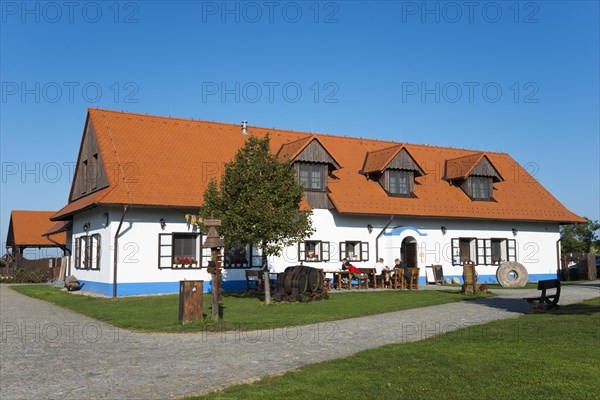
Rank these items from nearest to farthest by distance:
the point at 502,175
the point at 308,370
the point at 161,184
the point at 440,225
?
the point at 308,370, the point at 161,184, the point at 440,225, the point at 502,175

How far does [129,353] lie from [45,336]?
3546 mm

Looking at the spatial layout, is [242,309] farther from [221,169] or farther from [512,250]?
[512,250]

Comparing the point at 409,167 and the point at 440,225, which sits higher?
the point at 409,167

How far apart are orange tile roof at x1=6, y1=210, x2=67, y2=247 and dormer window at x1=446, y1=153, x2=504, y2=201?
3151 cm

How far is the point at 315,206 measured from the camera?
2770cm

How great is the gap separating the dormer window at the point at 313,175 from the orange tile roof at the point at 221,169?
0.61 m

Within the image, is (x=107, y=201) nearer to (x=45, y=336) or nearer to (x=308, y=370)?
(x=45, y=336)

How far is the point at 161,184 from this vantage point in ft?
81.0

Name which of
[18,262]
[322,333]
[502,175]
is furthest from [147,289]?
[18,262]

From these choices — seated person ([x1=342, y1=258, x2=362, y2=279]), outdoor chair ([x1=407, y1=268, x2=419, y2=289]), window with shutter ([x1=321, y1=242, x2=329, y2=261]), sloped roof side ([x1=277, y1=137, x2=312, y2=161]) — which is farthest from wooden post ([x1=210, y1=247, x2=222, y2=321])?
window with shutter ([x1=321, y1=242, x2=329, y2=261])

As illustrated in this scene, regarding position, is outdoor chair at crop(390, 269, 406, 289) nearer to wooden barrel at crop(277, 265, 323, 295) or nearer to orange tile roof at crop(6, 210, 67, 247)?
wooden barrel at crop(277, 265, 323, 295)

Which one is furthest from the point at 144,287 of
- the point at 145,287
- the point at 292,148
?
the point at 292,148

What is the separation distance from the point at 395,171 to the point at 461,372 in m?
22.6

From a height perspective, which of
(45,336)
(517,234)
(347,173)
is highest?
(347,173)
